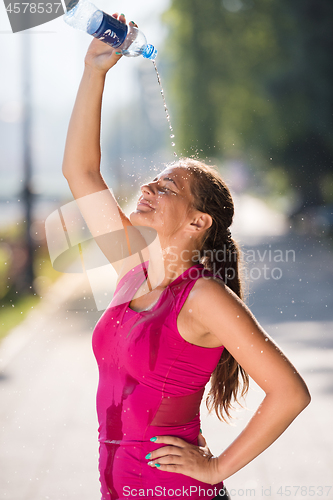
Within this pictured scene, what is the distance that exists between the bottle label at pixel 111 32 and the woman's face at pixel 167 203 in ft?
1.68

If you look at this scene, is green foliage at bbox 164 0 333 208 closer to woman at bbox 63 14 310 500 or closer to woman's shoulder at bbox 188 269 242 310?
woman at bbox 63 14 310 500

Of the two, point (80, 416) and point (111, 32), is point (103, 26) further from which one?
point (80, 416)

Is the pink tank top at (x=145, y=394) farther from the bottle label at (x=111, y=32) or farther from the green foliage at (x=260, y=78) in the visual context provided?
the green foliage at (x=260, y=78)

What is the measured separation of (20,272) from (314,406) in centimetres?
714

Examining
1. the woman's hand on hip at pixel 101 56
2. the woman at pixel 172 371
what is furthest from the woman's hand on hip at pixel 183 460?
the woman's hand on hip at pixel 101 56

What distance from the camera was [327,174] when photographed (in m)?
22.2

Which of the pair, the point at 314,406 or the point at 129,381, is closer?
the point at 129,381

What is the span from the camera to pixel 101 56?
7.16ft

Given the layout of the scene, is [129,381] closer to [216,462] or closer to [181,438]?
[181,438]

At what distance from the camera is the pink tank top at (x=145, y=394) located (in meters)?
1.85

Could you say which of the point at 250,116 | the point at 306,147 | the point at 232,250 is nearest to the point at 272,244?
the point at 306,147

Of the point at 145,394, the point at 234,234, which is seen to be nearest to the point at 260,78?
the point at 234,234

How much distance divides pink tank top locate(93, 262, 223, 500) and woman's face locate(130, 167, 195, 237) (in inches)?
12.3

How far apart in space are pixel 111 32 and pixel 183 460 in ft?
Result: 4.93
